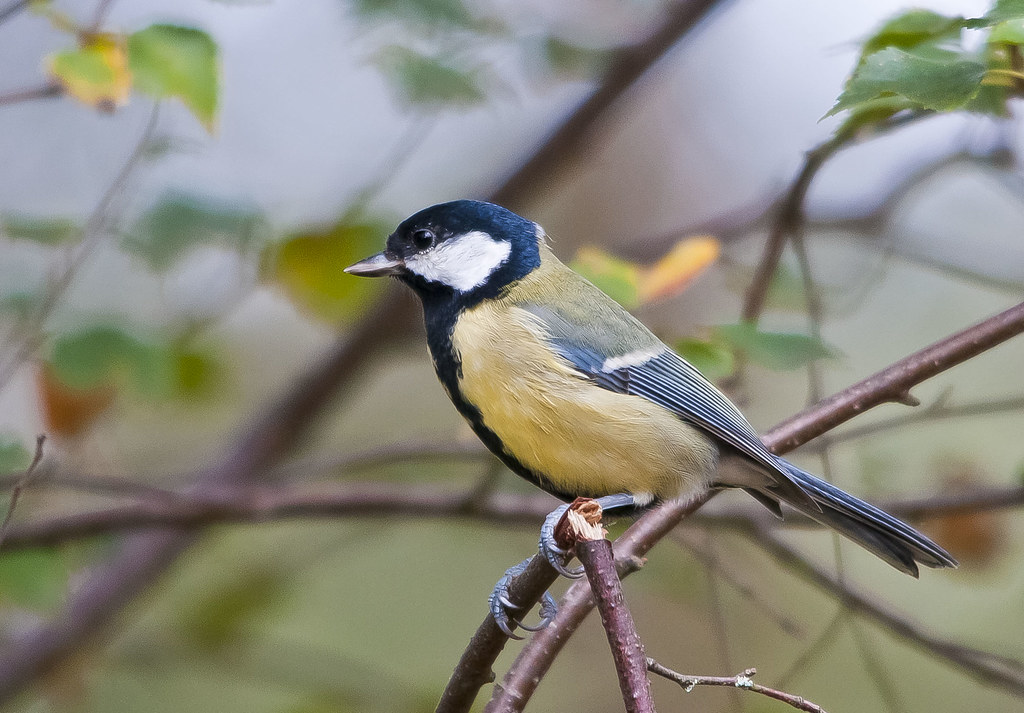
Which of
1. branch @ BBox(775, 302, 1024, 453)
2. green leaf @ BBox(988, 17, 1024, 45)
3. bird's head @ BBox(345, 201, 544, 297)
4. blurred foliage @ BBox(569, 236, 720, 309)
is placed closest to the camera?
green leaf @ BBox(988, 17, 1024, 45)

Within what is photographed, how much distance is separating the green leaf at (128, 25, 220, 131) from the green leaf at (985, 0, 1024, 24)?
1.00 m

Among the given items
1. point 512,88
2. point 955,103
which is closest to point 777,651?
point 512,88

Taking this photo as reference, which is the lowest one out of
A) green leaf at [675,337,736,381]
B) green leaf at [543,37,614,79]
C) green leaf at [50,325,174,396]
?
green leaf at [50,325,174,396]

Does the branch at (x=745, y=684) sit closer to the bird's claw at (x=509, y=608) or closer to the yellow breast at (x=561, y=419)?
the bird's claw at (x=509, y=608)

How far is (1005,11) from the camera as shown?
940mm

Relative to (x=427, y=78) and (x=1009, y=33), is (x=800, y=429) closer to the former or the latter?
(x=1009, y=33)

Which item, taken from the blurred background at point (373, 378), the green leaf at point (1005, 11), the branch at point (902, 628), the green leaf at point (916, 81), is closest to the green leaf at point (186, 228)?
the blurred background at point (373, 378)

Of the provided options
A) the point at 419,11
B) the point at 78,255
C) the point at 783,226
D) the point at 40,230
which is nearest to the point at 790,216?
the point at 783,226

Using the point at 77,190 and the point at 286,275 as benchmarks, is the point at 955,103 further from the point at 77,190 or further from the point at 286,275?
the point at 77,190

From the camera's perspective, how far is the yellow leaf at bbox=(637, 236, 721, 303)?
5.32ft

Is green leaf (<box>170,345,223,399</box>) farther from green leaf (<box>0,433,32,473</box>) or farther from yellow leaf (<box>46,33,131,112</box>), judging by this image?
yellow leaf (<box>46,33,131,112</box>)

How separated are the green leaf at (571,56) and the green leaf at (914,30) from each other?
1.08 m

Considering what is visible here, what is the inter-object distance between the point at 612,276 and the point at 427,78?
→ 28.7 inches

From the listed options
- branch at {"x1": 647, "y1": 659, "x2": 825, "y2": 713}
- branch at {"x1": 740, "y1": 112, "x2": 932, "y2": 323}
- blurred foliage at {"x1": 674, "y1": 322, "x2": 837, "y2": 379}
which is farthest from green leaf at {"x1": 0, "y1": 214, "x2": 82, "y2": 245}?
branch at {"x1": 647, "y1": 659, "x2": 825, "y2": 713}
